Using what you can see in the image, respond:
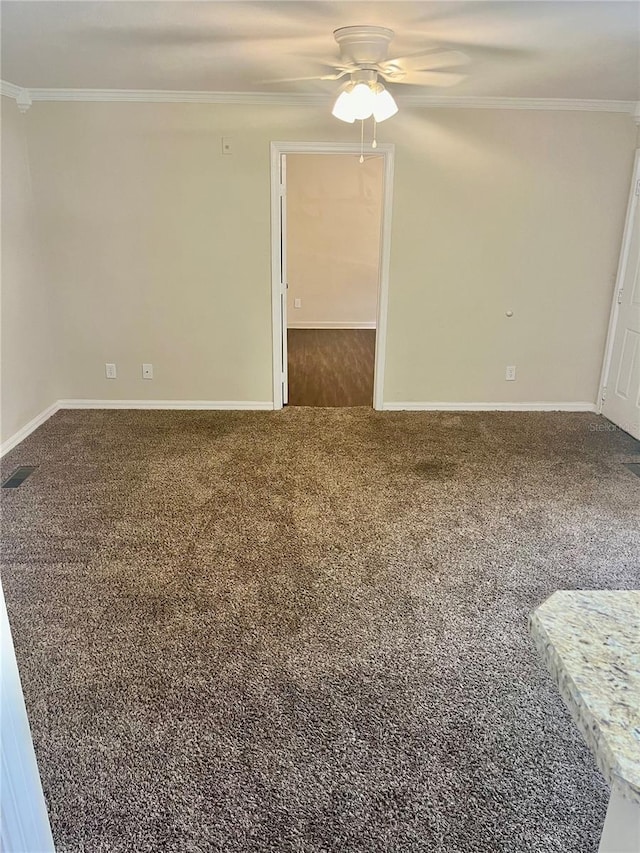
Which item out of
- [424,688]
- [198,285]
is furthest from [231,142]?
[424,688]

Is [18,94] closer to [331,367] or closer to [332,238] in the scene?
[331,367]

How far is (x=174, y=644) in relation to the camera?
2424 mm

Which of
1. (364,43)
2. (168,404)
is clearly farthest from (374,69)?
(168,404)

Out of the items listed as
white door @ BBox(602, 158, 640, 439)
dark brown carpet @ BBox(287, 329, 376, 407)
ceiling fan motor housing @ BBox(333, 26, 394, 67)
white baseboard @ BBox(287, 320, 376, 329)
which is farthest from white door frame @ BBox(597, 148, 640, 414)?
white baseboard @ BBox(287, 320, 376, 329)

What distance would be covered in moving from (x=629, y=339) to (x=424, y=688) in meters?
3.65

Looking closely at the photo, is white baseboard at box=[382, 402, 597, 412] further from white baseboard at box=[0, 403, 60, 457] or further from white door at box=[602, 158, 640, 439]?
white baseboard at box=[0, 403, 60, 457]

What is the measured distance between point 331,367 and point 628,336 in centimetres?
294

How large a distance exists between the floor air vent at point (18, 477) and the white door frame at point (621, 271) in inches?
175

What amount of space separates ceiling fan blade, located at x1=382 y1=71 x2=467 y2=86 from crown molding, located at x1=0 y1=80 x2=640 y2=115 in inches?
18.7

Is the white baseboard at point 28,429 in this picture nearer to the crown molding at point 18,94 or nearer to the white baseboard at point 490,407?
the crown molding at point 18,94

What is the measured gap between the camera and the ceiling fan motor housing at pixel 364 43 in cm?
260

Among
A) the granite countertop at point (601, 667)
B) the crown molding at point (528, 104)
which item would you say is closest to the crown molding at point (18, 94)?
the crown molding at point (528, 104)

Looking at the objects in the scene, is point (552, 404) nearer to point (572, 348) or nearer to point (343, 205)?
point (572, 348)

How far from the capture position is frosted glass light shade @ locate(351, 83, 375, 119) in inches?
123
